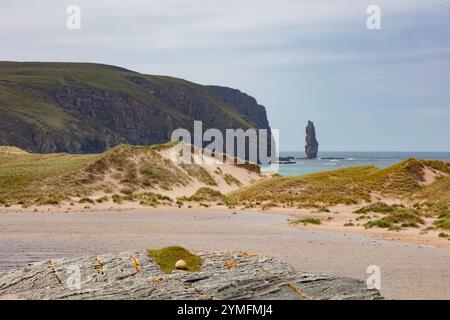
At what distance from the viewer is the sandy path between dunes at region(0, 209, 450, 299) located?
21469 mm

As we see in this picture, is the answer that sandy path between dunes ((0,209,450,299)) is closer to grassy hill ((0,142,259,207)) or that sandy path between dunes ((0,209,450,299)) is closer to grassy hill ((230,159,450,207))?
grassy hill ((0,142,259,207))

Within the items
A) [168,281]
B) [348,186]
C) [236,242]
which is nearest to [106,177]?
[348,186]

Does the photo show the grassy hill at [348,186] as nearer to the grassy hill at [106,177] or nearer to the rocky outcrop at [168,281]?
the grassy hill at [106,177]

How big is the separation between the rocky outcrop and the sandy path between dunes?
4.02 meters

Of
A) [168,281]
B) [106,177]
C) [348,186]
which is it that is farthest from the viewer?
[106,177]

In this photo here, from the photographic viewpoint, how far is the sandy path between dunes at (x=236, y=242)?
2147 cm

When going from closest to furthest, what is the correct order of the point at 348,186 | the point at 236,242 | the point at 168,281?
the point at 168,281, the point at 236,242, the point at 348,186

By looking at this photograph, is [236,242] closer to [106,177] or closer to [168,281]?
[168,281]

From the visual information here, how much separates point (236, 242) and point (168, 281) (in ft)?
54.0

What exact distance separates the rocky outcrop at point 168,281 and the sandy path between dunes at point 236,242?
4.02 metres

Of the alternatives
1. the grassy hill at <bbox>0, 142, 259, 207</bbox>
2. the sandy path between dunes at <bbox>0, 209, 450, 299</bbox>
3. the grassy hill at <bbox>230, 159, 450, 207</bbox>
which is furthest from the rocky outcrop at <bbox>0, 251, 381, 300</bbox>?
the grassy hill at <bbox>230, 159, 450, 207</bbox>

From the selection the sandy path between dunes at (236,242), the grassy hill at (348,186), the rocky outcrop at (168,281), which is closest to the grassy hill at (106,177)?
the grassy hill at (348,186)

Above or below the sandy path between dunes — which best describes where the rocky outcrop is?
above

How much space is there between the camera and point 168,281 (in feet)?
47.0
